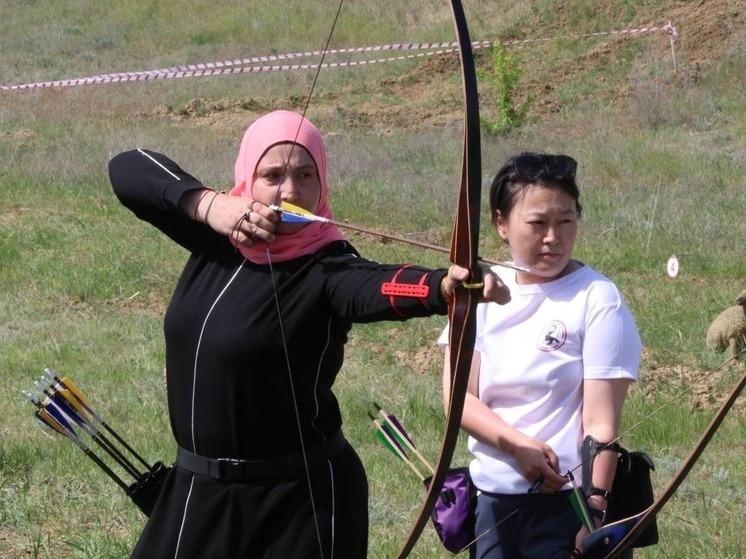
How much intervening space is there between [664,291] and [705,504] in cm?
297

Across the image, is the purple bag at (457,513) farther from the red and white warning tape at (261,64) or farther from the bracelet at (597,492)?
the red and white warning tape at (261,64)

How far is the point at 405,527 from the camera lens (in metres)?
3.88

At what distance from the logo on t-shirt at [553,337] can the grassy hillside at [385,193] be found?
4.74 feet

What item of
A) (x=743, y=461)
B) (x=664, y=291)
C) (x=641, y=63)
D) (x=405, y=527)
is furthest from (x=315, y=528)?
(x=641, y=63)

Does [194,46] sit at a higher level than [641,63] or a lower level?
higher

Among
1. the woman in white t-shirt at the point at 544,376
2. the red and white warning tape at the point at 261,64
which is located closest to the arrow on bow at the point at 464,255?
the woman in white t-shirt at the point at 544,376

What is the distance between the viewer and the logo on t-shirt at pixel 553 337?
2336 millimetres

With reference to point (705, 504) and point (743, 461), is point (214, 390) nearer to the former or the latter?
point (705, 504)

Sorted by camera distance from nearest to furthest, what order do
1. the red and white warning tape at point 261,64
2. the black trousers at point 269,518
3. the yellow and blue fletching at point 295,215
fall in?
the yellow and blue fletching at point 295,215 < the black trousers at point 269,518 < the red and white warning tape at point 261,64

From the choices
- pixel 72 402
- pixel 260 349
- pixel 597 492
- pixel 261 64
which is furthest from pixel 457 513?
pixel 261 64

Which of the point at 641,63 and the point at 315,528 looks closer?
the point at 315,528

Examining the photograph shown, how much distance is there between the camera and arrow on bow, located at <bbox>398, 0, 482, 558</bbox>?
1.96m

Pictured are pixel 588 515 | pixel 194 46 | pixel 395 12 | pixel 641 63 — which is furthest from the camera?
pixel 194 46

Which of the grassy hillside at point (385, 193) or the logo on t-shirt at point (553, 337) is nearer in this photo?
the logo on t-shirt at point (553, 337)
